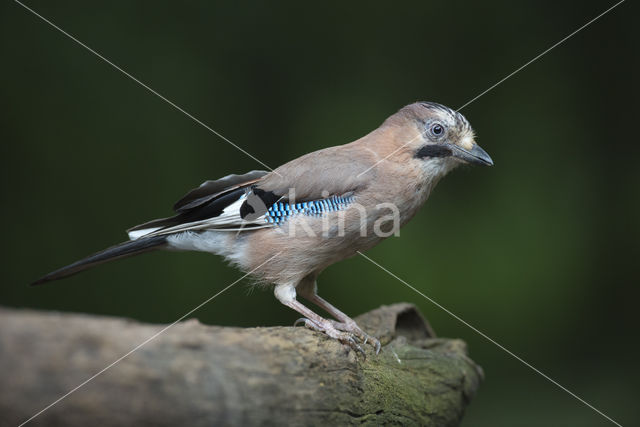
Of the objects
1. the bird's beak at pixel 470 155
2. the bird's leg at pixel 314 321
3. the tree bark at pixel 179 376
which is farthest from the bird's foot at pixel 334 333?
the bird's beak at pixel 470 155

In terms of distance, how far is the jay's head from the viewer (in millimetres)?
3178

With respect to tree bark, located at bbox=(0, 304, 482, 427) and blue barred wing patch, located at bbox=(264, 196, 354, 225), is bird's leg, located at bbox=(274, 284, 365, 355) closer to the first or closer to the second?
tree bark, located at bbox=(0, 304, 482, 427)

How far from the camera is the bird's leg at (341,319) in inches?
118

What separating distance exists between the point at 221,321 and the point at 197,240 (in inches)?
60.2

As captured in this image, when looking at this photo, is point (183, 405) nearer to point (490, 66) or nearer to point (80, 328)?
point (80, 328)

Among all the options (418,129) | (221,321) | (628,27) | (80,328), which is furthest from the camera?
(628,27)

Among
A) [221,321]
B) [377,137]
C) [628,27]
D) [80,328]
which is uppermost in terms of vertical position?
[628,27]

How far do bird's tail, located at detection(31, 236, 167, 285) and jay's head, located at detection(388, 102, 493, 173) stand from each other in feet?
4.11

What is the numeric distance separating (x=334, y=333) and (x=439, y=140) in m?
1.07

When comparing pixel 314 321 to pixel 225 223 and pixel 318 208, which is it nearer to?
pixel 318 208

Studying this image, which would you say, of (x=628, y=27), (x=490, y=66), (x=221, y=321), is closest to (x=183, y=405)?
(x=221, y=321)

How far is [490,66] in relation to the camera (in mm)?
4910

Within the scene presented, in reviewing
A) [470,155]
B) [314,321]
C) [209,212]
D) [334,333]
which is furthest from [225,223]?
[470,155]

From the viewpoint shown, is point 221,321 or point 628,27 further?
point 628,27
